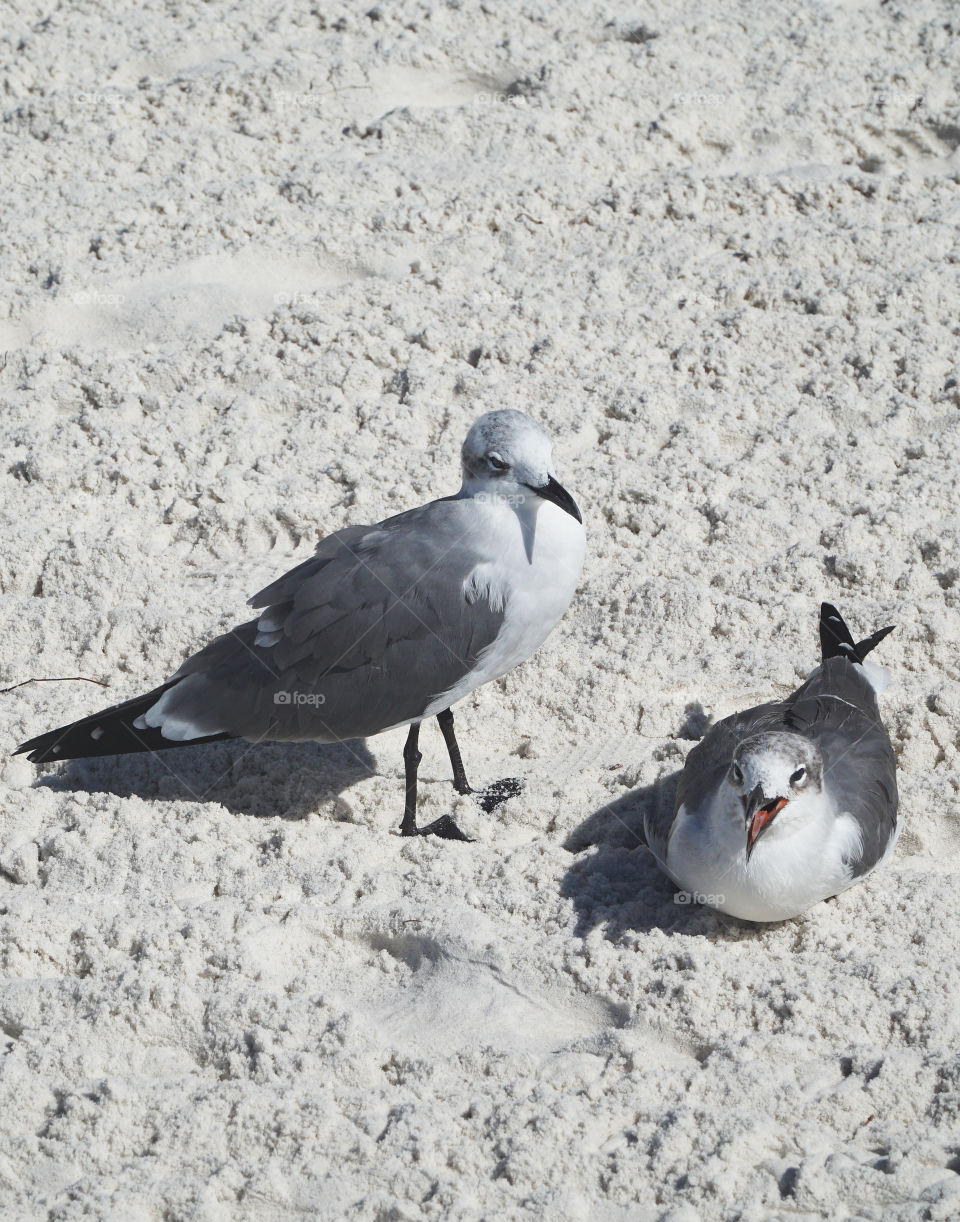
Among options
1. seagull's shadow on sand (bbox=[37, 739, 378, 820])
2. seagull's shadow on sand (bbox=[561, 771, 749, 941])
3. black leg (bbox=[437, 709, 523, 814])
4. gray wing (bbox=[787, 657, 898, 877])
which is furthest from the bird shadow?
seagull's shadow on sand (bbox=[37, 739, 378, 820])

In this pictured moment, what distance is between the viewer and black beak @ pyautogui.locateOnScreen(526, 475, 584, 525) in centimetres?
329

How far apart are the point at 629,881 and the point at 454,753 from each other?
27.1 inches

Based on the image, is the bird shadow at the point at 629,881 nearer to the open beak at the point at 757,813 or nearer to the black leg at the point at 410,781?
the open beak at the point at 757,813

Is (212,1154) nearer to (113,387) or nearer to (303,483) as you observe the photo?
(303,483)

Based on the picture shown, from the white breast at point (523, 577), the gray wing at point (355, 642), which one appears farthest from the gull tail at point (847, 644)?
the gray wing at point (355, 642)

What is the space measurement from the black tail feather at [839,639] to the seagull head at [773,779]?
57 cm

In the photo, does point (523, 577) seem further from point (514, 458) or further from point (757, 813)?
point (757, 813)

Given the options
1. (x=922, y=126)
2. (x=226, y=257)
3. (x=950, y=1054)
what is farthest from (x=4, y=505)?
(x=922, y=126)

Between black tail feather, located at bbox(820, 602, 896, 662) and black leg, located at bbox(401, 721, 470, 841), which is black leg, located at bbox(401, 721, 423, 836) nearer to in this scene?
black leg, located at bbox(401, 721, 470, 841)

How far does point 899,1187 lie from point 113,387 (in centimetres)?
378

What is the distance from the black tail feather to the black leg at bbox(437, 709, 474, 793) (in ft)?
3.39

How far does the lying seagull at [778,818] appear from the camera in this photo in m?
2.82

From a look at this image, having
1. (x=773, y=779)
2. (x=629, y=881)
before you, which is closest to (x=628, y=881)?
(x=629, y=881)

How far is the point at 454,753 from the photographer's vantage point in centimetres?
366
